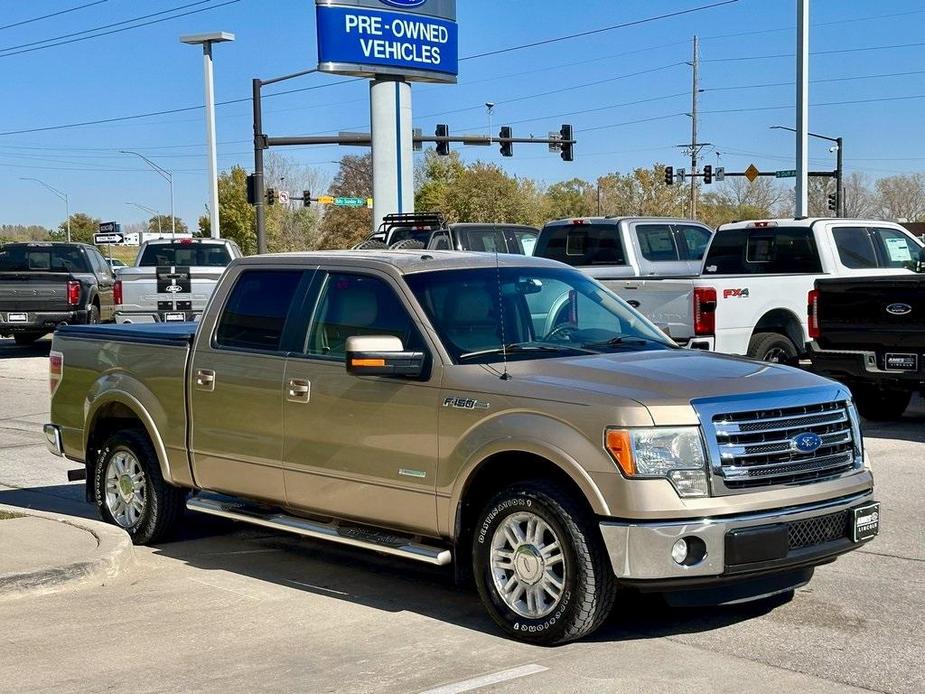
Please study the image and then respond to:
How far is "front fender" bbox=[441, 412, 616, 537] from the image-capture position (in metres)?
5.68

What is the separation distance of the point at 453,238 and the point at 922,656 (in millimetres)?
17390

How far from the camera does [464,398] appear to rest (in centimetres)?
627

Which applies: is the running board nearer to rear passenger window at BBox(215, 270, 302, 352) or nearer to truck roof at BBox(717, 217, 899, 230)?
rear passenger window at BBox(215, 270, 302, 352)

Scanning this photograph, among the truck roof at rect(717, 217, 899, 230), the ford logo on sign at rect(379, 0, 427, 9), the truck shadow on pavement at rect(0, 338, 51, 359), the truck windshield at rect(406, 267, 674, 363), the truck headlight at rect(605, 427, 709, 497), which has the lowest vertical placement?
the truck shadow on pavement at rect(0, 338, 51, 359)

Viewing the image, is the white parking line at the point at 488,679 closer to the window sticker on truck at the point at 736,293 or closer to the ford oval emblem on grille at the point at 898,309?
the ford oval emblem on grille at the point at 898,309

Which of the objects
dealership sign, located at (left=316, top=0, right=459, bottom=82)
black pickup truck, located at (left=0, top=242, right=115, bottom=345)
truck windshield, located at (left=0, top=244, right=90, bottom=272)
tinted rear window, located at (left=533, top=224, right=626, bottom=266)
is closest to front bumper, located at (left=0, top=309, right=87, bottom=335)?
black pickup truck, located at (left=0, top=242, right=115, bottom=345)

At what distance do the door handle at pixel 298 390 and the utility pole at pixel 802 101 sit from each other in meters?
20.1

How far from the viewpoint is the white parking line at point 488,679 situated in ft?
17.5

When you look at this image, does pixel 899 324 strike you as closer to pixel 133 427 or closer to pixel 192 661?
pixel 133 427

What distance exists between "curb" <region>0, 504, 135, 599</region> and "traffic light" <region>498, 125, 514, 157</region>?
4151 centimetres

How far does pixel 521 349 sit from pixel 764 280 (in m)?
8.82

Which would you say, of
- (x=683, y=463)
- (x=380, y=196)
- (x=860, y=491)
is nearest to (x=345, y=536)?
(x=683, y=463)

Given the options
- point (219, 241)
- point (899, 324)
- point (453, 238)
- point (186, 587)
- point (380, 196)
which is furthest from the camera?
Answer: point (380, 196)

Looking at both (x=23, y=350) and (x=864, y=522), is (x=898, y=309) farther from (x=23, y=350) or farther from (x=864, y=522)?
(x=23, y=350)
